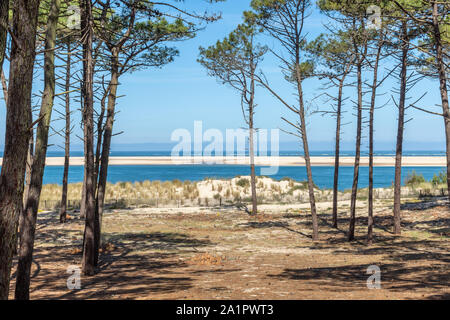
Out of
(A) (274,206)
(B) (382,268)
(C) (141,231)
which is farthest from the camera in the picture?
(A) (274,206)

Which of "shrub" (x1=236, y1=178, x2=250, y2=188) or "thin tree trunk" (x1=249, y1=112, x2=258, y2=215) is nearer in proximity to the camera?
"thin tree trunk" (x1=249, y1=112, x2=258, y2=215)

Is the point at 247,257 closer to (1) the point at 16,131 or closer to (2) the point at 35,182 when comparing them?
(2) the point at 35,182

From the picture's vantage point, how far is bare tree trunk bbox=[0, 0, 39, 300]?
476 cm

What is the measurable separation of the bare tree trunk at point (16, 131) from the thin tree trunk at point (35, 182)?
72.5 inches

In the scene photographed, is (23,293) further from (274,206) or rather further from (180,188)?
(180,188)

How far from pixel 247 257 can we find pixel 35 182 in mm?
6630

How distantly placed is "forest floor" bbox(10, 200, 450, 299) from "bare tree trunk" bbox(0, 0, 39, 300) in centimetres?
311

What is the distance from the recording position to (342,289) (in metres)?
7.69

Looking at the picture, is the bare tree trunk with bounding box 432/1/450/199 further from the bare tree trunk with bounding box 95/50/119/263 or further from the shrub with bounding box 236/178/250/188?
the shrub with bounding box 236/178/250/188

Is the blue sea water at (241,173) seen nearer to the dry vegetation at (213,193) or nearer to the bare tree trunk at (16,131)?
the dry vegetation at (213,193)

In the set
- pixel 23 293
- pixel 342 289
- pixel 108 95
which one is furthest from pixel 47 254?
pixel 342 289

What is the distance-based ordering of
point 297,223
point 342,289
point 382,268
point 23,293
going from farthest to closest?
point 297,223
point 382,268
point 342,289
point 23,293

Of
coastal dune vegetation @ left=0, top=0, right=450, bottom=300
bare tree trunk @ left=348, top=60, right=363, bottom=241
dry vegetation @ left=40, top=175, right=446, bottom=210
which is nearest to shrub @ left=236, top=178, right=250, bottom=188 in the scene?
dry vegetation @ left=40, top=175, right=446, bottom=210

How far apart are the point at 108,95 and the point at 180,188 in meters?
24.1
